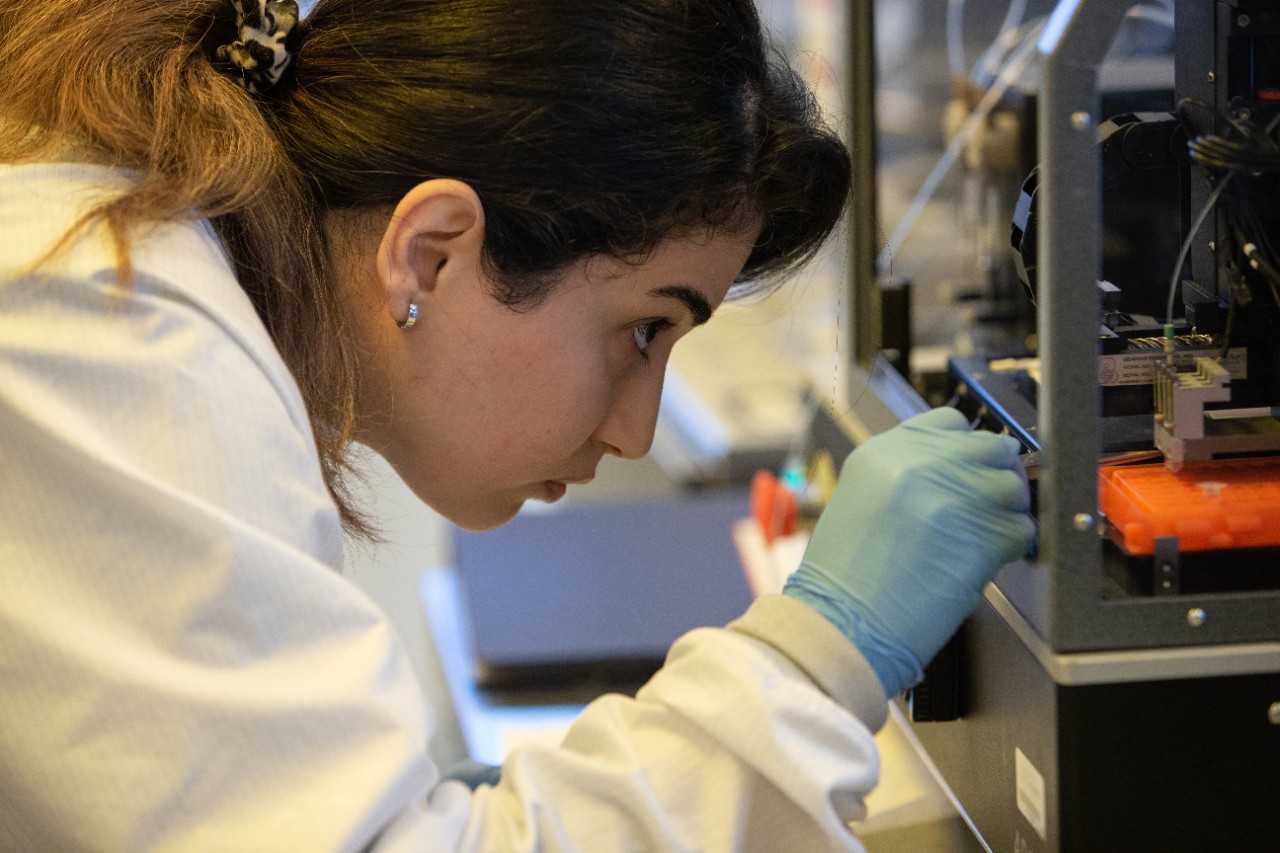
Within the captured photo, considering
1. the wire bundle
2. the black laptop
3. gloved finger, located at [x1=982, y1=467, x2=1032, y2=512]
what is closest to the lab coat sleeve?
gloved finger, located at [x1=982, y1=467, x2=1032, y2=512]

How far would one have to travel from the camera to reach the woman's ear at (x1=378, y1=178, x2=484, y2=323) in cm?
92

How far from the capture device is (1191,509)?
88cm

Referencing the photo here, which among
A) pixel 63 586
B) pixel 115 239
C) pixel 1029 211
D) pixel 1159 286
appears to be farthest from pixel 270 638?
pixel 1159 286

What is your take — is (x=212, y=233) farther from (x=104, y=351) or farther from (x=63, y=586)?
(x=63, y=586)

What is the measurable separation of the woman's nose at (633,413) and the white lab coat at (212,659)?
0.80 feet

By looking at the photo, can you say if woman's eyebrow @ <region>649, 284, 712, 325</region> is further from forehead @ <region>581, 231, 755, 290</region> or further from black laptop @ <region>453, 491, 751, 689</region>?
black laptop @ <region>453, 491, 751, 689</region>

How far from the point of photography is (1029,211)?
0.99 metres

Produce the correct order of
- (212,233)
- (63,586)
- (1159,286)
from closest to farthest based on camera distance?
(63,586), (212,233), (1159,286)

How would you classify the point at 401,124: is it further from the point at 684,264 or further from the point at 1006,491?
the point at 1006,491

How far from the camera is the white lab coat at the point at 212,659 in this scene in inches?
30.6

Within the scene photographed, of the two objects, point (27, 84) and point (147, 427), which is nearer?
point (147, 427)

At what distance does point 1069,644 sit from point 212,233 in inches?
23.8

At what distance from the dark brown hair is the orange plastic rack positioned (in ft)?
1.11

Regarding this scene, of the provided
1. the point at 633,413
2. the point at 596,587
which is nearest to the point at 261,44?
the point at 633,413
